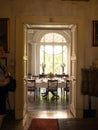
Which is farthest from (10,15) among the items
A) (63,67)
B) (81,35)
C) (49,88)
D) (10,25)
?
(63,67)

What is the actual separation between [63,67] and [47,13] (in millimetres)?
8762

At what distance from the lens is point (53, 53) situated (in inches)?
618

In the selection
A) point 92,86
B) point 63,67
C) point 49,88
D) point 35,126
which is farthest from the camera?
point 63,67

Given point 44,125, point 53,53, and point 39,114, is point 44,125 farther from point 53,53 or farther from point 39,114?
point 53,53

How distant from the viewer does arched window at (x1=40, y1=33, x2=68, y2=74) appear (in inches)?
608

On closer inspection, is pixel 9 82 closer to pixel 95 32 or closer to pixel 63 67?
pixel 95 32

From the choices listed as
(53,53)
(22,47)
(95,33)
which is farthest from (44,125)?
(53,53)

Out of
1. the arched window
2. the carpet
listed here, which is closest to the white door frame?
the carpet

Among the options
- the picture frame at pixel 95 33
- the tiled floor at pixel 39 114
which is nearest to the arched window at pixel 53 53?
the tiled floor at pixel 39 114

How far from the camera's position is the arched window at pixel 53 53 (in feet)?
50.7

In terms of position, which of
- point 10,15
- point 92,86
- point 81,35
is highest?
point 10,15

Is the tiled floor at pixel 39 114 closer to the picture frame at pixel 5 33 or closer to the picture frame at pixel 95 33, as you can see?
the picture frame at pixel 5 33

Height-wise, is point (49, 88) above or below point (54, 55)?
below

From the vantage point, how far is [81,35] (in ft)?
21.6
